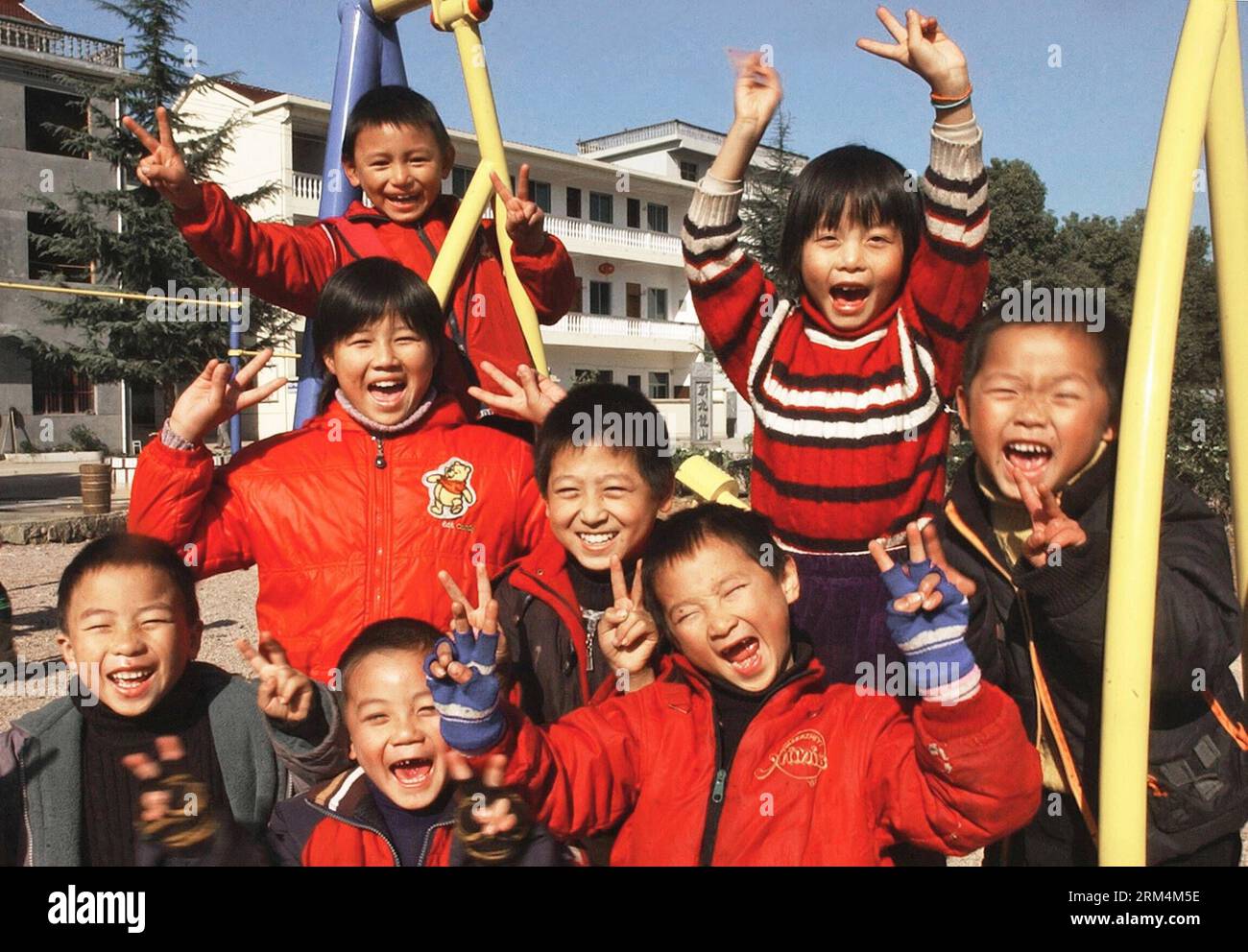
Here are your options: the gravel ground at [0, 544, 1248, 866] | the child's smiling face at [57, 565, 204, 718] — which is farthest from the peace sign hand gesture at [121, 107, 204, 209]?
the gravel ground at [0, 544, 1248, 866]

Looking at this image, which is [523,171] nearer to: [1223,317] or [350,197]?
[350,197]

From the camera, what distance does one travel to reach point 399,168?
267 centimetres

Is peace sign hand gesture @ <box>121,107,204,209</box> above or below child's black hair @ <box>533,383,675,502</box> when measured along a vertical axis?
above

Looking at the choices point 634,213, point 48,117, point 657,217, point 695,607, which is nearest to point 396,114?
point 695,607

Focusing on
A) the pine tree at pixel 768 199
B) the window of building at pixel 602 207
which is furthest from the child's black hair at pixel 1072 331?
the window of building at pixel 602 207

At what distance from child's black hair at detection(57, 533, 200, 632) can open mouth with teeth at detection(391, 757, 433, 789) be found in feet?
1.68

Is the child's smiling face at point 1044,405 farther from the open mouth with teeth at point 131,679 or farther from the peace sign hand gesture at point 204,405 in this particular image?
the open mouth with teeth at point 131,679

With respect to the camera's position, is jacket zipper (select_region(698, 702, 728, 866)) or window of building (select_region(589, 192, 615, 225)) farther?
window of building (select_region(589, 192, 615, 225))

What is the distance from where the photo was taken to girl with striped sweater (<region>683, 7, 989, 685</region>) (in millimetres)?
2055

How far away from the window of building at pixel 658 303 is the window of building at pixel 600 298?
48.0 inches

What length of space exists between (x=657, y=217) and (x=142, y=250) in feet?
39.0

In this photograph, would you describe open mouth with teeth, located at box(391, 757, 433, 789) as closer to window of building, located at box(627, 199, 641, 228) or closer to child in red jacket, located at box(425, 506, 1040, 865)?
child in red jacket, located at box(425, 506, 1040, 865)
